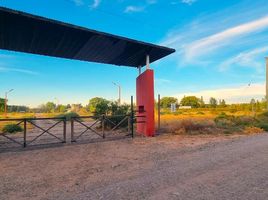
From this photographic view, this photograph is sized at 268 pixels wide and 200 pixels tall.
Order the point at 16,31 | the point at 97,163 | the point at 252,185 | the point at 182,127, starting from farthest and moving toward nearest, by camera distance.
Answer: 1. the point at 182,127
2. the point at 16,31
3. the point at 97,163
4. the point at 252,185

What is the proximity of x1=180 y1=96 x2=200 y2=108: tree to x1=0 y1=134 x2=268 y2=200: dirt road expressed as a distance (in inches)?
3812

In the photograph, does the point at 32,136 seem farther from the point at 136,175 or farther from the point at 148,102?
the point at 136,175

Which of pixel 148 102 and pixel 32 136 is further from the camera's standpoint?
pixel 32 136

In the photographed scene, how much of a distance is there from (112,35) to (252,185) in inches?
337

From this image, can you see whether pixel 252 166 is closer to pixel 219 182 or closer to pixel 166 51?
pixel 219 182

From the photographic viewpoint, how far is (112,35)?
10789 millimetres

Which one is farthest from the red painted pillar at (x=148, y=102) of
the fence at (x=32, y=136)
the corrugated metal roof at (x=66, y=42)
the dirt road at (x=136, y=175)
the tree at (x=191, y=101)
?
the tree at (x=191, y=101)

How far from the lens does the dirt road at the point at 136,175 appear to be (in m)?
4.30

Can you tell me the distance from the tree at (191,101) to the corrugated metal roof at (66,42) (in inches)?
3596

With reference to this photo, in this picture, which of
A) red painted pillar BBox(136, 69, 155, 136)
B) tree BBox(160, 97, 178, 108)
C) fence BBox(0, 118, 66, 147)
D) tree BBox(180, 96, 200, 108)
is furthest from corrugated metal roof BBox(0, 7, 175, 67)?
tree BBox(160, 97, 178, 108)

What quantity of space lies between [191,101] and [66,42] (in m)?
98.1

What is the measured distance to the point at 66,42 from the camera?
11.4 metres

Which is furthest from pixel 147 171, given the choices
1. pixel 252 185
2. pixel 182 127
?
pixel 182 127

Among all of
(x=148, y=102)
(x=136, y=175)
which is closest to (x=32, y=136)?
(x=148, y=102)
